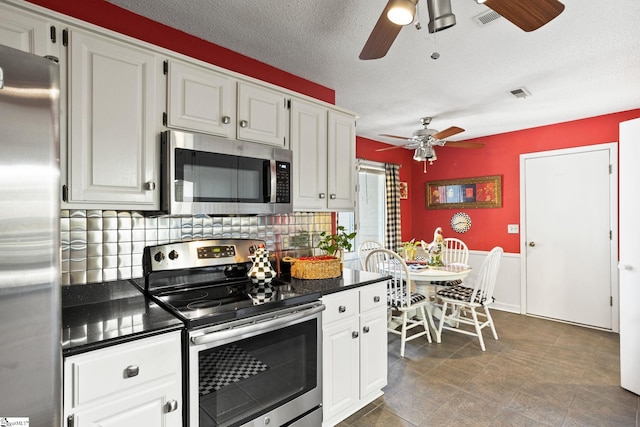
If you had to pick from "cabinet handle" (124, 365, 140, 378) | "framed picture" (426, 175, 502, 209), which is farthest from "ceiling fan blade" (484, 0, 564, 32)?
"framed picture" (426, 175, 502, 209)

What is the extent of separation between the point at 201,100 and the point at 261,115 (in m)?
0.39

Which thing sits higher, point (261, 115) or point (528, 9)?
point (528, 9)

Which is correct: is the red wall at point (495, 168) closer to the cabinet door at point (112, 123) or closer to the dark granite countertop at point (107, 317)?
the cabinet door at point (112, 123)

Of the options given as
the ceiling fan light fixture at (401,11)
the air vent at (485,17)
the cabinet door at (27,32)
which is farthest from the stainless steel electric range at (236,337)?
the air vent at (485,17)

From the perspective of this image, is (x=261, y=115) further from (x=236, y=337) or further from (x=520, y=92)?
(x=520, y=92)

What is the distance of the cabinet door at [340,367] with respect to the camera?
1.95m

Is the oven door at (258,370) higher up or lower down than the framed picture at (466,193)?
lower down

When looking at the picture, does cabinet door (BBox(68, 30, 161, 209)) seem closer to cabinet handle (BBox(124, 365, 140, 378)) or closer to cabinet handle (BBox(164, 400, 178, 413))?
cabinet handle (BBox(124, 365, 140, 378))

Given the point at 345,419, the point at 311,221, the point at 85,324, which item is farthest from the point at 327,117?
the point at 345,419

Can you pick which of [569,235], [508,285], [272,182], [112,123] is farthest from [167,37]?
[508,285]

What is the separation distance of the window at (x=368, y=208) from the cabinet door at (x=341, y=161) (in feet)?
6.62

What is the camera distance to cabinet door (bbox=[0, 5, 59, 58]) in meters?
1.33

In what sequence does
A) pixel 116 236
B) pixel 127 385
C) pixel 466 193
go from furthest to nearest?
1. pixel 466 193
2. pixel 116 236
3. pixel 127 385

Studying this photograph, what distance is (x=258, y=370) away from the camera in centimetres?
164
